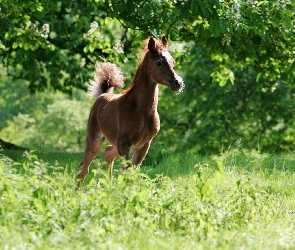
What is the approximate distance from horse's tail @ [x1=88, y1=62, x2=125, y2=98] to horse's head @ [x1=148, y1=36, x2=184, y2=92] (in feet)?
5.72

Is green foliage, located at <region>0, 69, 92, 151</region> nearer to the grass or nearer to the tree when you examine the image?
the tree

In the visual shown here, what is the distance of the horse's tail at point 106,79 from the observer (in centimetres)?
1143

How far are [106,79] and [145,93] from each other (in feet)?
5.85

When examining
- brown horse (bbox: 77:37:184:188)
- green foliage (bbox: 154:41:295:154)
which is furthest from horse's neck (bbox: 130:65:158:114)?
green foliage (bbox: 154:41:295:154)

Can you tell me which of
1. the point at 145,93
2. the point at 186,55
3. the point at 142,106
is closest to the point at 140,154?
the point at 142,106

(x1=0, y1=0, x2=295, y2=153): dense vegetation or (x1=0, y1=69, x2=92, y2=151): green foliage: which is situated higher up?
(x1=0, y1=0, x2=295, y2=153): dense vegetation

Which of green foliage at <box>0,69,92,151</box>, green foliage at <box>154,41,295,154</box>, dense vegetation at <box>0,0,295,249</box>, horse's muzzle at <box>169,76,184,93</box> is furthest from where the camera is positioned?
green foliage at <box>0,69,92,151</box>

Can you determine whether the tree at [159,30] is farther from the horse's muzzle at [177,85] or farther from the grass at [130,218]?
the grass at [130,218]

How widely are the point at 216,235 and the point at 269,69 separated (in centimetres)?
1090

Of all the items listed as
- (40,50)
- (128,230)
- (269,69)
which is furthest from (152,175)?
(40,50)

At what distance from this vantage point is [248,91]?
29.3 meters

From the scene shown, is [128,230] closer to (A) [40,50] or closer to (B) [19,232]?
(B) [19,232]

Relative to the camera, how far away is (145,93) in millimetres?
9867

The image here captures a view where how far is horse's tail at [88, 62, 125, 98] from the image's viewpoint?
11.4 meters
